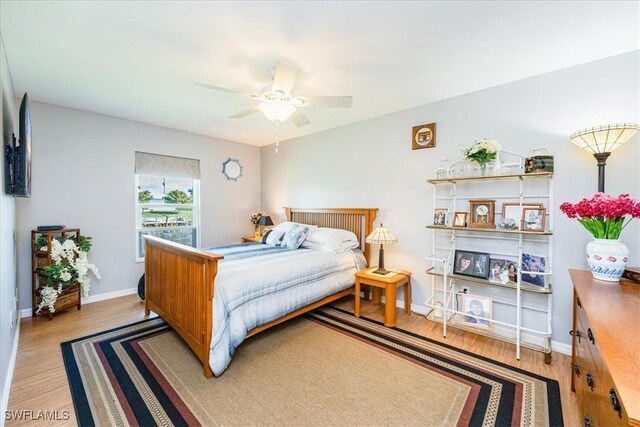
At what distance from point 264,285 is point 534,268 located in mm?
2447

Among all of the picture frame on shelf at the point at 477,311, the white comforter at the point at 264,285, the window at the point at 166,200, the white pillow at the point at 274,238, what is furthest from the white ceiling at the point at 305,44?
the picture frame on shelf at the point at 477,311

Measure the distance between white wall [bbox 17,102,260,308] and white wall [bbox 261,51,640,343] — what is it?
2.27 m

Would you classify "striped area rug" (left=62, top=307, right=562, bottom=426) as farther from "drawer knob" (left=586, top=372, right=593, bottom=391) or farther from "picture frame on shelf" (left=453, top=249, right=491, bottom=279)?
"picture frame on shelf" (left=453, top=249, right=491, bottom=279)

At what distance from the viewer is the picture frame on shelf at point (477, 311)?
2740 millimetres

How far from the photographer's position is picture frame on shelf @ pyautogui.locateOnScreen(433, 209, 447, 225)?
2934 millimetres

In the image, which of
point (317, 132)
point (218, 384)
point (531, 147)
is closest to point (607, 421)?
point (218, 384)

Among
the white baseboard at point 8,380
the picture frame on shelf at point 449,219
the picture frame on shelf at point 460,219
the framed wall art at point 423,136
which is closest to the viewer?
the white baseboard at point 8,380

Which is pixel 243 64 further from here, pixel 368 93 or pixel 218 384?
pixel 218 384

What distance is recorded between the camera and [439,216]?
2.96 m

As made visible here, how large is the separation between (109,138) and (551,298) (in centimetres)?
533

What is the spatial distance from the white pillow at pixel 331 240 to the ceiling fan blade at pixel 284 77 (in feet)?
6.28

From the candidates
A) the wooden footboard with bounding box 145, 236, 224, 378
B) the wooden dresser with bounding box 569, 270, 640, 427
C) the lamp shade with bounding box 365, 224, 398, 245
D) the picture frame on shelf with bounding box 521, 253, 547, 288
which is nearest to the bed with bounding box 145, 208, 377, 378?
the wooden footboard with bounding box 145, 236, 224, 378

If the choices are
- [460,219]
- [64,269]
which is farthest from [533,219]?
[64,269]

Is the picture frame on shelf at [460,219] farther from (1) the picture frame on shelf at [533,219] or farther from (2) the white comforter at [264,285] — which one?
(2) the white comforter at [264,285]
